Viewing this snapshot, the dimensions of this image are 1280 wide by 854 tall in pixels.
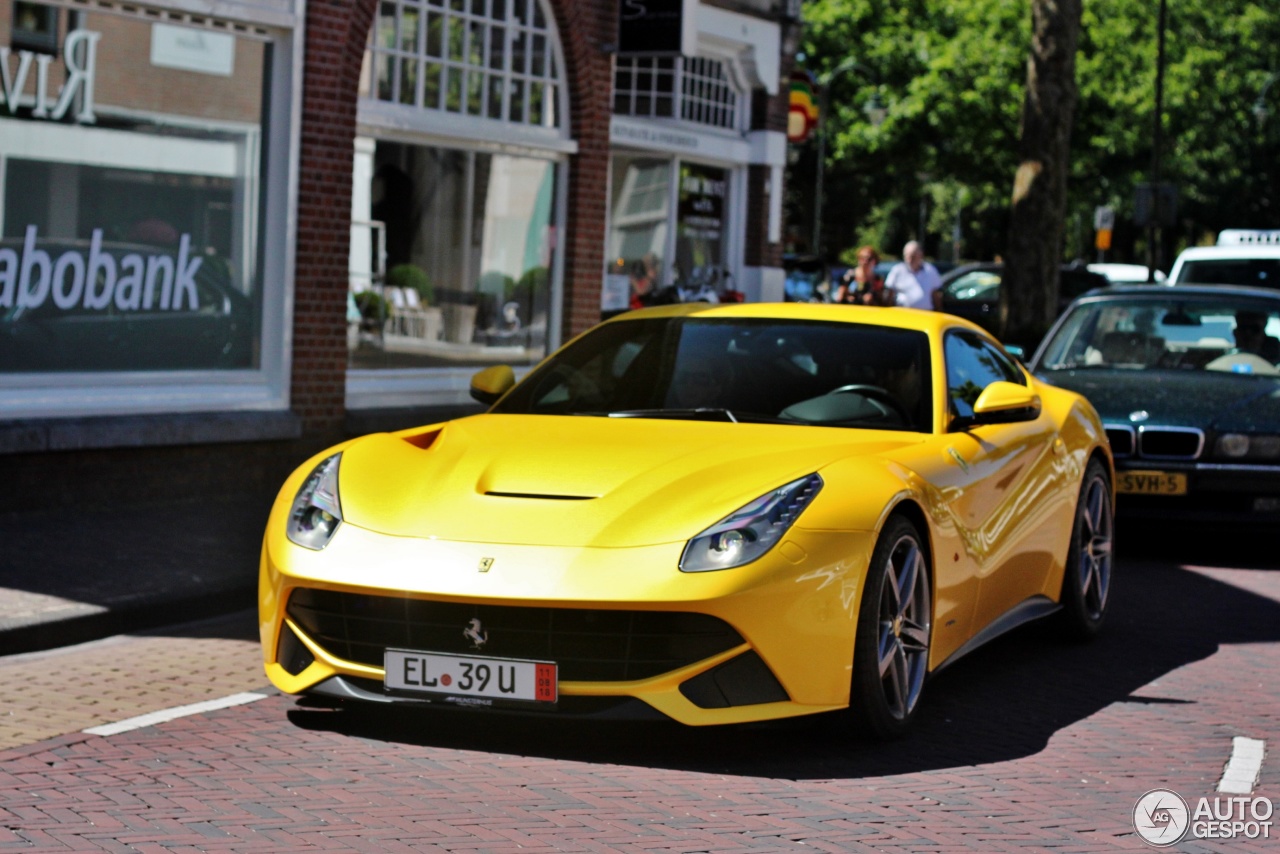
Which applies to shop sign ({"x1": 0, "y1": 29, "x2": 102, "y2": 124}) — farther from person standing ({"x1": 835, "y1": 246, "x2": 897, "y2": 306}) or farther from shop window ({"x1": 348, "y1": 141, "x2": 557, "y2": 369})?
person standing ({"x1": 835, "y1": 246, "x2": 897, "y2": 306})

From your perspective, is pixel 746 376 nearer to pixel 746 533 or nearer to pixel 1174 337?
pixel 746 533

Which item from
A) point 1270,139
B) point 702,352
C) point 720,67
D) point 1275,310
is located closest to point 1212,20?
point 1270,139

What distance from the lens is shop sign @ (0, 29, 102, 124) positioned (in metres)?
11.2

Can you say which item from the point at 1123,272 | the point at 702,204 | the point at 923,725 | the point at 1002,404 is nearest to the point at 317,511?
the point at 923,725

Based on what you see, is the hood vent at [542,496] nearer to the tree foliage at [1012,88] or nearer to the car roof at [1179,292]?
the car roof at [1179,292]

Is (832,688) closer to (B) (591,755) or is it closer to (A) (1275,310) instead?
(B) (591,755)

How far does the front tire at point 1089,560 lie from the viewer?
798cm

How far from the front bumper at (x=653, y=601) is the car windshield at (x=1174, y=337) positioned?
7080 mm

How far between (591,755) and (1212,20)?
50542mm

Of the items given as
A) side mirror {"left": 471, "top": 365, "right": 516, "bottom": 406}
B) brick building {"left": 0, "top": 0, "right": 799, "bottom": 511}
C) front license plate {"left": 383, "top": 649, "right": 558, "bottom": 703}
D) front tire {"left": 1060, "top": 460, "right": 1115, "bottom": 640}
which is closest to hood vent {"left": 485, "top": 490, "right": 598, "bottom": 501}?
front license plate {"left": 383, "top": 649, "right": 558, "bottom": 703}

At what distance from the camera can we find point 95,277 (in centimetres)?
1175

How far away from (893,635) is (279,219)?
26.5ft

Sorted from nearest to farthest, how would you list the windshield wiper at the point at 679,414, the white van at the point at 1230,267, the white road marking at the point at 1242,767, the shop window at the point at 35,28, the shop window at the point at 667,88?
1. the white road marking at the point at 1242,767
2. the windshield wiper at the point at 679,414
3. the shop window at the point at 35,28
4. the shop window at the point at 667,88
5. the white van at the point at 1230,267

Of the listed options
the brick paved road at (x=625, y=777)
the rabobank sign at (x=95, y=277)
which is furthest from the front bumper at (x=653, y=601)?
the rabobank sign at (x=95, y=277)
